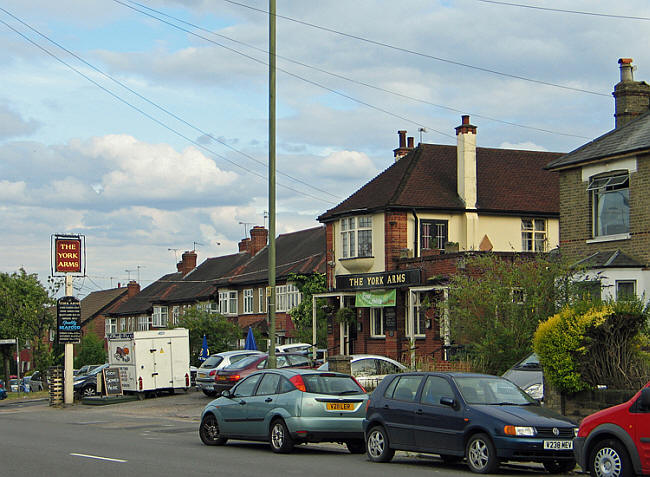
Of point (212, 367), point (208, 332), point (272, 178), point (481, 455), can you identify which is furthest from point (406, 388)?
point (208, 332)

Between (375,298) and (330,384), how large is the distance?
900 inches

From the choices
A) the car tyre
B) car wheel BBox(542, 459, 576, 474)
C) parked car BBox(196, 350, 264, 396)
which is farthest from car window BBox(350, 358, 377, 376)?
car wheel BBox(542, 459, 576, 474)

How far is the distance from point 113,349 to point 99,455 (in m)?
21.0

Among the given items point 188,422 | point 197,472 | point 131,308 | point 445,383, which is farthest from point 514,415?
point 131,308

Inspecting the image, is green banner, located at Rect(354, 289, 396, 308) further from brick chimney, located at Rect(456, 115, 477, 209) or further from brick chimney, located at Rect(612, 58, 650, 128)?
brick chimney, located at Rect(612, 58, 650, 128)

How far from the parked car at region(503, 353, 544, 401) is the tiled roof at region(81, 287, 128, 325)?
76467mm

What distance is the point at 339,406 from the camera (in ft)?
54.7

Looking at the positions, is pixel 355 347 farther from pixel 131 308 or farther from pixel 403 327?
pixel 131 308

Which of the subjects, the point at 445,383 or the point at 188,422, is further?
the point at 188,422

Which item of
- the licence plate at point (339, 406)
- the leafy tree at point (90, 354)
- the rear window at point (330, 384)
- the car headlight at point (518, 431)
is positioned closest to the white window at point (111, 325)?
the leafy tree at point (90, 354)

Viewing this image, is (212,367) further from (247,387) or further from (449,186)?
→ (247,387)

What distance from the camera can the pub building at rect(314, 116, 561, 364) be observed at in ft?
128

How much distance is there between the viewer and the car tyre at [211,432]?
60.4 feet

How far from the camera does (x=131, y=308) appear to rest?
84625 mm
